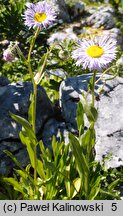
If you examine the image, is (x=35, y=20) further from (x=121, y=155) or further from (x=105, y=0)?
(x=105, y=0)

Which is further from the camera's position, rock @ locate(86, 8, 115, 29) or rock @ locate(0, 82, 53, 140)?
rock @ locate(86, 8, 115, 29)

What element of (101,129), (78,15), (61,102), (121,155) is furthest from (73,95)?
(78,15)

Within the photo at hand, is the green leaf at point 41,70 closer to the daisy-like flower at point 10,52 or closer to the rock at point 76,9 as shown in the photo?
the daisy-like flower at point 10,52

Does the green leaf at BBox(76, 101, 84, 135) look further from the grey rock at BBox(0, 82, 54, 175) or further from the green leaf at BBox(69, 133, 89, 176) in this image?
the grey rock at BBox(0, 82, 54, 175)

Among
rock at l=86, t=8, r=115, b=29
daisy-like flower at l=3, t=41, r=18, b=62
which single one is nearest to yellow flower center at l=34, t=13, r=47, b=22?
daisy-like flower at l=3, t=41, r=18, b=62

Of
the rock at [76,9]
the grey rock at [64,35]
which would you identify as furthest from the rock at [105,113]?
the rock at [76,9]
